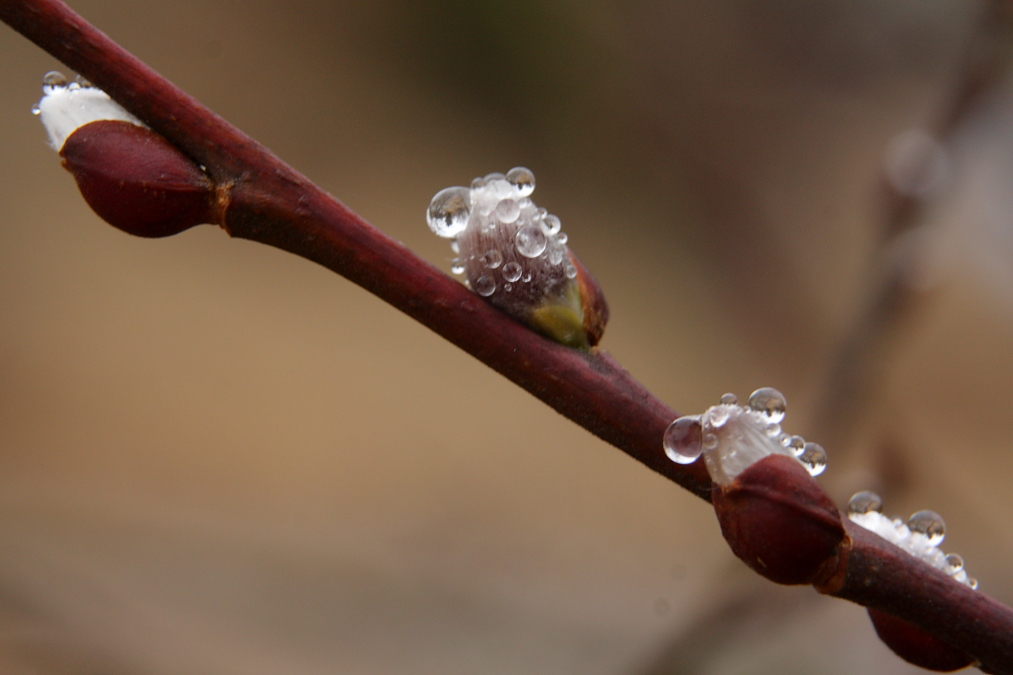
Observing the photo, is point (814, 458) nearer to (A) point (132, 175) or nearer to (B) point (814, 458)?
(B) point (814, 458)

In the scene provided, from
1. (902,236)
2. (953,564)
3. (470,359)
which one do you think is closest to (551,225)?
(953,564)

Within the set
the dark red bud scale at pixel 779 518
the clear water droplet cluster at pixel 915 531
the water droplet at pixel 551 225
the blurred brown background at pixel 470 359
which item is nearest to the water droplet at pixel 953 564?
the clear water droplet cluster at pixel 915 531

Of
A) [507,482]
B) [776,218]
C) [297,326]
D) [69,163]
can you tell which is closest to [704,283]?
[776,218]

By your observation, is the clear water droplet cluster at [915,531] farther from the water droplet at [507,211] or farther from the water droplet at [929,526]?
the water droplet at [507,211]

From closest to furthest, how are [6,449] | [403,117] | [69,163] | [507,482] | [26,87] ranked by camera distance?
[69,163], [6,449], [26,87], [507,482], [403,117]

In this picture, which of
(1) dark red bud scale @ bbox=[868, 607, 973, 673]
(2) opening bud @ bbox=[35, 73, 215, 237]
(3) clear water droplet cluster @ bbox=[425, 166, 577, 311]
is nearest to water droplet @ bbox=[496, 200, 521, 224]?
(3) clear water droplet cluster @ bbox=[425, 166, 577, 311]

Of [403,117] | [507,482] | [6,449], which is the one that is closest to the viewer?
[6,449]

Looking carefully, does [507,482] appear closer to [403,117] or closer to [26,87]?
[403,117]
